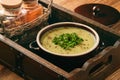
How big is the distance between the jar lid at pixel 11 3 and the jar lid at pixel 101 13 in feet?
1.18

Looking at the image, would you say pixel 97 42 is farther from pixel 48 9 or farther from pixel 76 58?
pixel 48 9


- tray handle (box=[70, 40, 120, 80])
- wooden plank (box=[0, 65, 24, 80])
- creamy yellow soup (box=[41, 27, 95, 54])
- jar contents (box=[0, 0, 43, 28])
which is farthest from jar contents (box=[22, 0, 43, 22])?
tray handle (box=[70, 40, 120, 80])

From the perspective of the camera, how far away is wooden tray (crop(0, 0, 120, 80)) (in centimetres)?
116

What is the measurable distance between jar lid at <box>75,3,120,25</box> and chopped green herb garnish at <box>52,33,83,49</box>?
258mm

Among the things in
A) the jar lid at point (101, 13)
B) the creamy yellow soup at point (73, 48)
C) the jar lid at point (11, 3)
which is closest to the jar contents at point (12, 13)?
the jar lid at point (11, 3)

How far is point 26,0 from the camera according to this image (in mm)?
1402

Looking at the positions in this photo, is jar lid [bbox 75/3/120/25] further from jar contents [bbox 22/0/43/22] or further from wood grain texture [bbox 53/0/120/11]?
jar contents [bbox 22/0/43/22]

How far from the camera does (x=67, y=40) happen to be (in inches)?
50.9

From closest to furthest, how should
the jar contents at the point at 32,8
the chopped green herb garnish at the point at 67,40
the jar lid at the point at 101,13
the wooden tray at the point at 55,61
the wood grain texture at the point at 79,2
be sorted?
the wooden tray at the point at 55,61 < the chopped green herb garnish at the point at 67,40 < the jar contents at the point at 32,8 < the jar lid at the point at 101,13 < the wood grain texture at the point at 79,2

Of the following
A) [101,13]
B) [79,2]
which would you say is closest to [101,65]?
[101,13]

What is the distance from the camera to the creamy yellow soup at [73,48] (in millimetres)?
1251

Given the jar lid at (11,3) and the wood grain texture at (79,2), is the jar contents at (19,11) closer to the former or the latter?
the jar lid at (11,3)

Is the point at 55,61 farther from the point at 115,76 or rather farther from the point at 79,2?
the point at 79,2

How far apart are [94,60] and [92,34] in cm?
17
